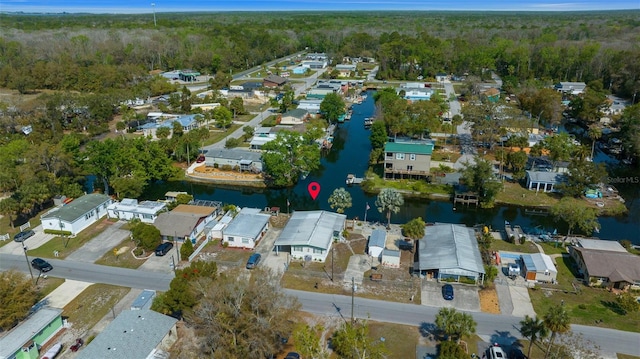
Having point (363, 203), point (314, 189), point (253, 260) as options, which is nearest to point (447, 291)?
point (253, 260)

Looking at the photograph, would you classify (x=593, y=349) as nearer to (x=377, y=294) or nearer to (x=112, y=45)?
(x=377, y=294)

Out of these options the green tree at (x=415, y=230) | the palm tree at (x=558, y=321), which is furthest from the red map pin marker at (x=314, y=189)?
the palm tree at (x=558, y=321)

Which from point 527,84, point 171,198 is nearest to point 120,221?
point 171,198

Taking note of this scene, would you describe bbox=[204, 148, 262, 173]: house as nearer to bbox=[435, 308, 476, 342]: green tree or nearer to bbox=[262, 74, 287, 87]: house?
bbox=[435, 308, 476, 342]: green tree

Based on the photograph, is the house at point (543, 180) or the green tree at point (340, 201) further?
the house at point (543, 180)

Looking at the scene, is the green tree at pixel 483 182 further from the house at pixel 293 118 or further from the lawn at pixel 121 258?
the house at pixel 293 118

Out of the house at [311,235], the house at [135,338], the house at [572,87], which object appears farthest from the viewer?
the house at [572,87]

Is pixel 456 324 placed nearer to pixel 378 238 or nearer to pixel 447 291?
pixel 447 291

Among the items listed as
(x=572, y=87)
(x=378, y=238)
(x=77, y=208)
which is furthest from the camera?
(x=572, y=87)
